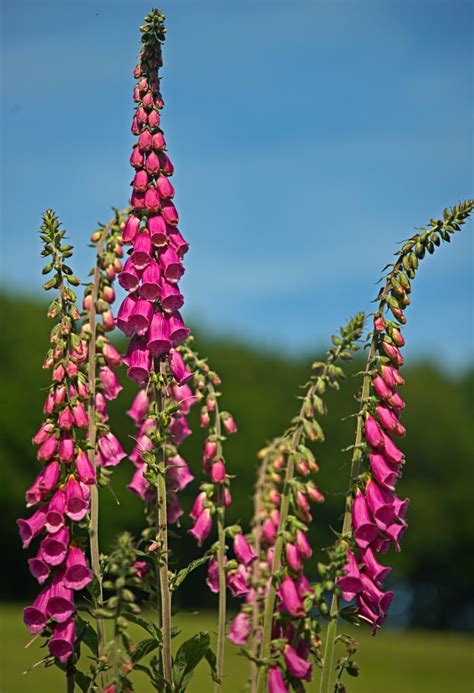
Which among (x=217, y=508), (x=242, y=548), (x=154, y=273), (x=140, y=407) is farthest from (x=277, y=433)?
(x=154, y=273)

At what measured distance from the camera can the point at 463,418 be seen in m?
74.4

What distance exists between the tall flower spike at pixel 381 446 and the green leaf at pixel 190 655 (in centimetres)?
62

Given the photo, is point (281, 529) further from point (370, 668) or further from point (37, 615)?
point (370, 668)

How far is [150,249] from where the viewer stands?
407cm

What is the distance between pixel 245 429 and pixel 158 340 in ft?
203

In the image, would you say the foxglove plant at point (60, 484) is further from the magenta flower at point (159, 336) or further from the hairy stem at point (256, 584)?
the hairy stem at point (256, 584)

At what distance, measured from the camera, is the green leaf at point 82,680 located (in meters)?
3.89

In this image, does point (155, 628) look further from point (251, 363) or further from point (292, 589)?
point (251, 363)

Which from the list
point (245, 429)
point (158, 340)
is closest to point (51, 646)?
point (158, 340)

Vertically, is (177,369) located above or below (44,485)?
above

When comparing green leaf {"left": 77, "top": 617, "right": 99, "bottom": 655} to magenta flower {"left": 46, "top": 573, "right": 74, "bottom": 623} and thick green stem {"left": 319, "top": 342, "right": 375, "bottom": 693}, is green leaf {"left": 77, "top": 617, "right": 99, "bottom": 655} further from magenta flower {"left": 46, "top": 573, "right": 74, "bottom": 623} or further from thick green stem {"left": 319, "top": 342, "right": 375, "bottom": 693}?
thick green stem {"left": 319, "top": 342, "right": 375, "bottom": 693}

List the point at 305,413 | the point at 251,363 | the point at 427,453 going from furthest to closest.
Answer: the point at 251,363, the point at 427,453, the point at 305,413

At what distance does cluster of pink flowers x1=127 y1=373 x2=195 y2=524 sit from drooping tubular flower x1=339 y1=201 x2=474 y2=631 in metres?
0.82

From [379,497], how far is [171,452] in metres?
1.01
